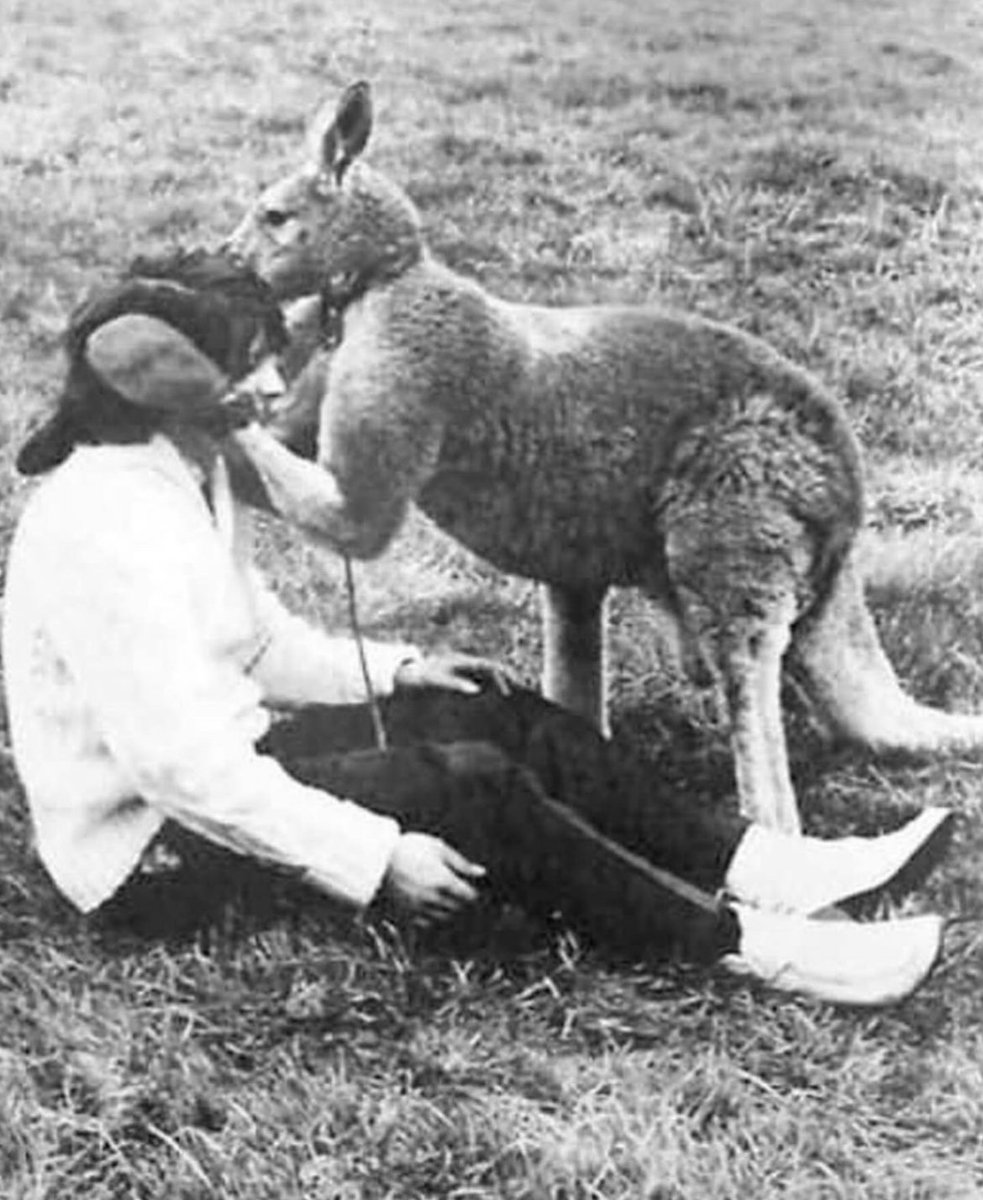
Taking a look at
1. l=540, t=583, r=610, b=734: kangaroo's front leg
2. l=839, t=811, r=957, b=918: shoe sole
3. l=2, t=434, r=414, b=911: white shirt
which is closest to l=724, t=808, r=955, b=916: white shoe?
l=839, t=811, r=957, b=918: shoe sole

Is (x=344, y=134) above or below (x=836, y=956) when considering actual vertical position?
above

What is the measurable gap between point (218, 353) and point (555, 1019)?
0.47 m

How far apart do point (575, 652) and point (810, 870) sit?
0.21 meters

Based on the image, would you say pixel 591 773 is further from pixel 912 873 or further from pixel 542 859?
pixel 912 873

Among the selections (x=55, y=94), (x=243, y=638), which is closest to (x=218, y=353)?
(x=243, y=638)

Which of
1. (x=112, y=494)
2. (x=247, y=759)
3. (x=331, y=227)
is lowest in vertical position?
(x=247, y=759)

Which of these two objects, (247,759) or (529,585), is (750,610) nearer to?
(529,585)

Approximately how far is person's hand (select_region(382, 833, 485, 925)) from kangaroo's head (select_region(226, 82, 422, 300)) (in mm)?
355

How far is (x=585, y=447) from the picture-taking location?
181 cm

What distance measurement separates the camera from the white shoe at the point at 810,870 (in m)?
1.81

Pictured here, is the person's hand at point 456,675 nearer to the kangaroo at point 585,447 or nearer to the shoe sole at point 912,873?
the kangaroo at point 585,447

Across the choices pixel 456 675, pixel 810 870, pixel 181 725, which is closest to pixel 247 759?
pixel 181 725

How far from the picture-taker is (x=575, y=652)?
1859mm

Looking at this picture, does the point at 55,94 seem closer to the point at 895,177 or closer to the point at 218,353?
the point at 218,353
